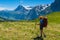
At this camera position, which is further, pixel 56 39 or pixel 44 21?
pixel 56 39

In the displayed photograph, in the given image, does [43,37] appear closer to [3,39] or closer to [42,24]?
[42,24]

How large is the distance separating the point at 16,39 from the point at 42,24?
13.7 feet

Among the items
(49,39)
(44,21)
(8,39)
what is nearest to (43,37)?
(49,39)

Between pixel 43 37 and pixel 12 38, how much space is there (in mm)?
4471

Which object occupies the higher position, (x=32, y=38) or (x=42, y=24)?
(x=42, y=24)

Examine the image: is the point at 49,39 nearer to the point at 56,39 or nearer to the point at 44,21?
the point at 56,39

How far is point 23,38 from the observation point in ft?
105

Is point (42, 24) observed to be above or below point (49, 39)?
above

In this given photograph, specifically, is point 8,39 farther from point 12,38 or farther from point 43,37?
point 43,37

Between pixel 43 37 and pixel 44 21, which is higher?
pixel 44 21

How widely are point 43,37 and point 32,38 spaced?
1633 millimetres

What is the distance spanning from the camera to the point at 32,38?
3216cm

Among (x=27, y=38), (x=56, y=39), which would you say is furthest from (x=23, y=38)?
(x=56, y=39)

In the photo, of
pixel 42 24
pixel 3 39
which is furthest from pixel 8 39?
pixel 42 24
